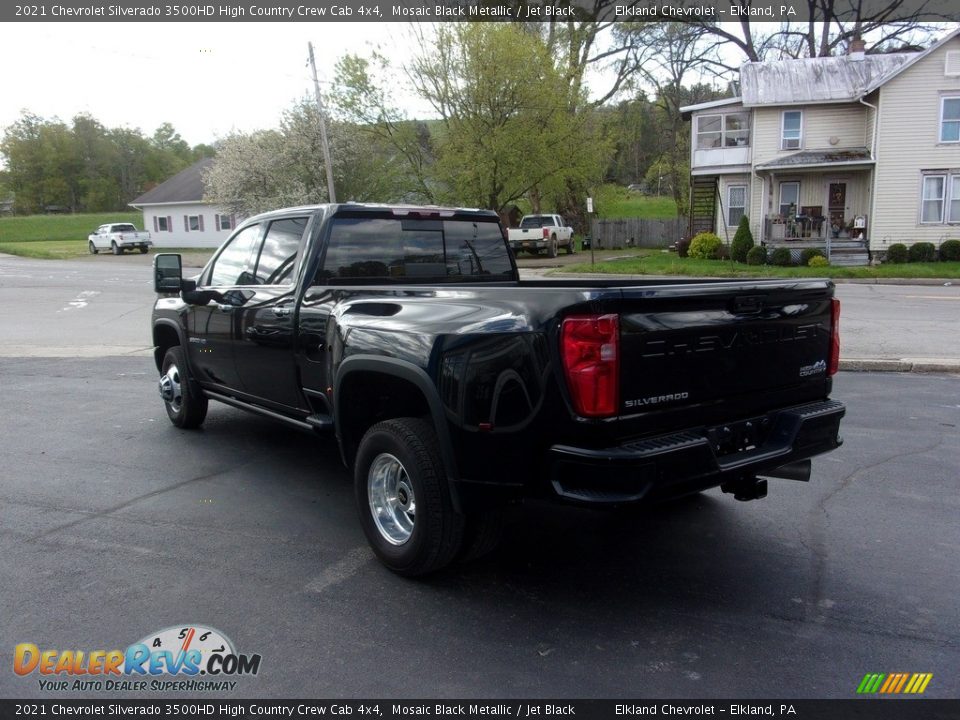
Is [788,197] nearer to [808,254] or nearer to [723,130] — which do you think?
[723,130]

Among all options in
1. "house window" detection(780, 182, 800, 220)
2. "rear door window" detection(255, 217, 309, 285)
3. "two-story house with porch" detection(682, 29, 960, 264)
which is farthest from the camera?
"house window" detection(780, 182, 800, 220)

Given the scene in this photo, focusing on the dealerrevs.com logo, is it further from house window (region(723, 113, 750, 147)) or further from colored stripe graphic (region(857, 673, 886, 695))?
house window (region(723, 113, 750, 147))

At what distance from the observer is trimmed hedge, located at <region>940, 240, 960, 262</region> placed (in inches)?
1057

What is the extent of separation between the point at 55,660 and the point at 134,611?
1.41 feet

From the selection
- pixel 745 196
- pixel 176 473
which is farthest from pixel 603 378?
pixel 745 196

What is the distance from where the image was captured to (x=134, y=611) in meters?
3.63

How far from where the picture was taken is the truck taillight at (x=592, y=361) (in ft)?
10.2

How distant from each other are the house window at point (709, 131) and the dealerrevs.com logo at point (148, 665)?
32856 millimetres

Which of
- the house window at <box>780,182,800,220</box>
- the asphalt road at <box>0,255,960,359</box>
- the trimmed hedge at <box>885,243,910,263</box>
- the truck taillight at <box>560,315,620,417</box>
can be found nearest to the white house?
the asphalt road at <box>0,255,960,359</box>

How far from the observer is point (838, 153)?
98.0 ft

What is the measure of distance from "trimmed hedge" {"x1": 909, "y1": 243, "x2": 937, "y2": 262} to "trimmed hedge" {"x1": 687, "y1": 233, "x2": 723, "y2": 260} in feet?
22.5

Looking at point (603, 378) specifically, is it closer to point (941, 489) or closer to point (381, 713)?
point (381, 713)

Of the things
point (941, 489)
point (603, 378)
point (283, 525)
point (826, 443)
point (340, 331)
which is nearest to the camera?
point (603, 378)

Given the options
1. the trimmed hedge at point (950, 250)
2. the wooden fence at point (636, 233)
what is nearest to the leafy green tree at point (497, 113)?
the wooden fence at point (636, 233)
